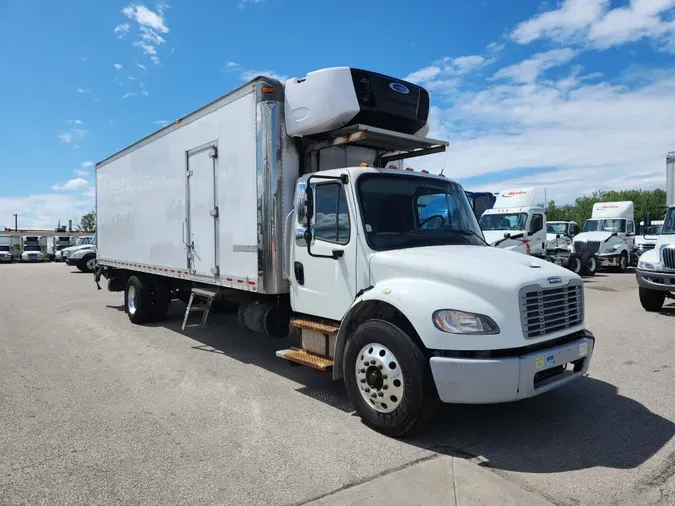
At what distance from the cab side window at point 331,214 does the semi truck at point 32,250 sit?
43.9 meters

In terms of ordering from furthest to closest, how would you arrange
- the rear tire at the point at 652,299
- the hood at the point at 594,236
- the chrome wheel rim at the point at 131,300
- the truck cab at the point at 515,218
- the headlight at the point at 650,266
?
the hood at the point at 594,236
the truck cab at the point at 515,218
the rear tire at the point at 652,299
the headlight at the point at 650,266
the chrome wheel rim at the point at 131,300

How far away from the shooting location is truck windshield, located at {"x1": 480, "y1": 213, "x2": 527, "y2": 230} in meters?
17.1

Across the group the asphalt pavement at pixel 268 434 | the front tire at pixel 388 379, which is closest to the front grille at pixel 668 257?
the asphalt pavement at pixel 268 434

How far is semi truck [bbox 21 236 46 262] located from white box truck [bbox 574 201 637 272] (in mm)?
40425

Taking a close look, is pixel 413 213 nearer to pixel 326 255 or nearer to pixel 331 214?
pixel 331 214

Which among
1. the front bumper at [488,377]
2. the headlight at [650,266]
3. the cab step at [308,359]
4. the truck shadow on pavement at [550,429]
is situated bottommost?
the truck shadow on pavement at [550,429]

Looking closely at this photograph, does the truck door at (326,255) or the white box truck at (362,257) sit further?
the truck door at (326,255)

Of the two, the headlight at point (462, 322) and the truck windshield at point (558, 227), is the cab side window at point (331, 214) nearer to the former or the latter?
the headlight at point (462, 322)

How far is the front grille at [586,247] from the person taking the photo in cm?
2023

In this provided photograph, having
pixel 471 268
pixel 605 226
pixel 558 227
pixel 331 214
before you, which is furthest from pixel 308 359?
pixel 558 227

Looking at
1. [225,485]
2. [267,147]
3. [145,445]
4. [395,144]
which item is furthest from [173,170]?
[225,485]

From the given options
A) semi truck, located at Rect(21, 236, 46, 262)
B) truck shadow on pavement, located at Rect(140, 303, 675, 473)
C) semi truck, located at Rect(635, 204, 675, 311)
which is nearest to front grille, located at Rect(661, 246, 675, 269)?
semi truck, located at Rect(635, 204, 675, 311)

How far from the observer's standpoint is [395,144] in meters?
6.05

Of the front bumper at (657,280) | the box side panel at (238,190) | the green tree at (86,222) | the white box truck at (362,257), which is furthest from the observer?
the green tree at (86,222)
